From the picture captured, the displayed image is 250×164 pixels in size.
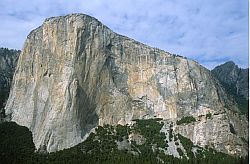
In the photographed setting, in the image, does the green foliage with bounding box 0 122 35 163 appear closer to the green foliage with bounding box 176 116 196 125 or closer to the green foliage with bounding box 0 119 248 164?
the green foliage with bounding box 0 119 248 164

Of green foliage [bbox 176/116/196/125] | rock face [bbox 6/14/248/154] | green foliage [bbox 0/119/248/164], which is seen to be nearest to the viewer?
green foliage [bbox 0/119/248/164]

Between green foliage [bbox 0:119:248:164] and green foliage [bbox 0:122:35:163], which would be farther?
green foliage [bbox 0:122:35:163]

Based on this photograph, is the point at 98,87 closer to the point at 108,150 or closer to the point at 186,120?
the point at 108,150

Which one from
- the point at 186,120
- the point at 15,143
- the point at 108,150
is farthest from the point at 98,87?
the point at 15,143

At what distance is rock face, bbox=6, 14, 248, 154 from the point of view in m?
143

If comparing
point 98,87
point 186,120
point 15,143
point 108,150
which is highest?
point 98,87

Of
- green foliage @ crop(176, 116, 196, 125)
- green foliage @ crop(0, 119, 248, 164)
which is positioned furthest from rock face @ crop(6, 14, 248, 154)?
green foliage @ crop(0, 119, 248, 164)

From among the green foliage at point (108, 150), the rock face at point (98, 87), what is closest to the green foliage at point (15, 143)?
Result: the green foliage at point (108, 150)

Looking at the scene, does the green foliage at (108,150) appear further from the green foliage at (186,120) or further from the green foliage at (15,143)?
the green foliage at (186,120)

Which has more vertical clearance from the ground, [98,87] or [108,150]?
[98,87]

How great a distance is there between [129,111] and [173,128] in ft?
60.5

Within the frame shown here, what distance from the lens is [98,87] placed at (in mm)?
154750

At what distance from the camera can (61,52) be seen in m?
154

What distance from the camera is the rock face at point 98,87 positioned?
143375 millimetres
